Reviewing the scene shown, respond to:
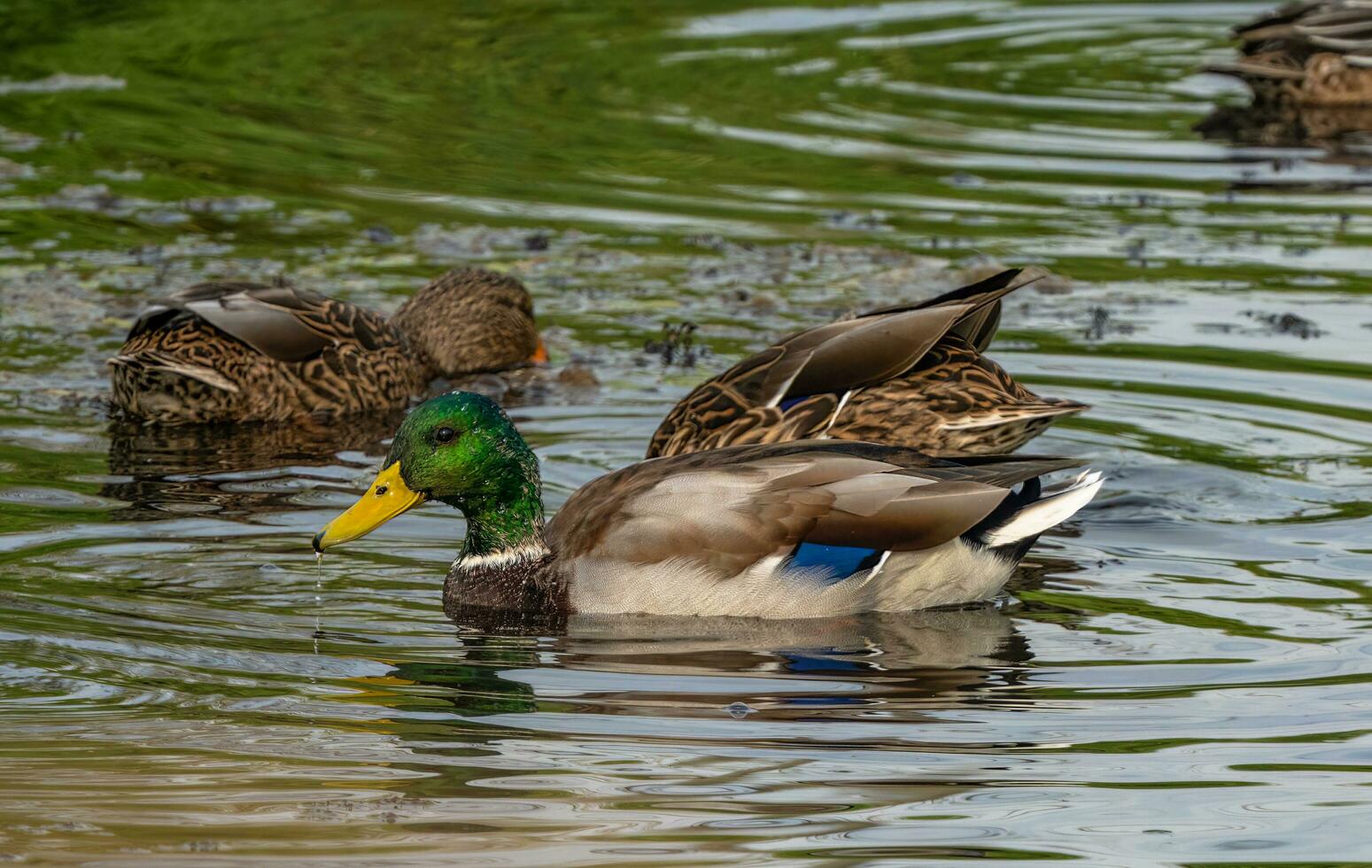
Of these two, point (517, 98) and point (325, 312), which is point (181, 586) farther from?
point (517, 98)

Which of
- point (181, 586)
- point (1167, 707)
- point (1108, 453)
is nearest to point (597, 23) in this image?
point (1108, 453)

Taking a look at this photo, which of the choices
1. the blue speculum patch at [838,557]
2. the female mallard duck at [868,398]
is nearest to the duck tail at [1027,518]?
the blue speculum patch at [838,557]

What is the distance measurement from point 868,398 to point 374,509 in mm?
2086

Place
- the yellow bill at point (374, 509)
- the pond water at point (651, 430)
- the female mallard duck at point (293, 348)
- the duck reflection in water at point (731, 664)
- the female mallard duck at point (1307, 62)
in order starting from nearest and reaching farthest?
1. the pond water at point (651, 430)
2. the duck reflection in water at point (731, 664)
3. the yellow bill at point (374, 509)
4. the female mallard duck at point (293, 348)
5. the female mallard duck at point (1307, 62)

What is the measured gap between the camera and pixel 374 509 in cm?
761

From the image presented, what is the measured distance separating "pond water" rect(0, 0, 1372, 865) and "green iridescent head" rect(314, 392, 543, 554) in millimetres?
315

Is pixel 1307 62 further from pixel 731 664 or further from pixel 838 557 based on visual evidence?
pixel 731 664

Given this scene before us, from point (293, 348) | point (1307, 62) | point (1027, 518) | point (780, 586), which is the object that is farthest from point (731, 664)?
point (1307, 62)

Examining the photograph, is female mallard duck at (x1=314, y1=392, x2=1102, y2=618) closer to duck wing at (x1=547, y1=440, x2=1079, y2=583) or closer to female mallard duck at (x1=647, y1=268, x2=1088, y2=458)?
duck wing at (x1=547, y1=440, x2=1079, y2=583)

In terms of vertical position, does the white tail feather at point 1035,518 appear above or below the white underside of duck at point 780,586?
above

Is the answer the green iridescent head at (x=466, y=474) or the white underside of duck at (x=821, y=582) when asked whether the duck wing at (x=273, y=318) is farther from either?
the white underside of duck at (x=821, y=582)

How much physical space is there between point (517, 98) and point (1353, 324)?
23.0 feet

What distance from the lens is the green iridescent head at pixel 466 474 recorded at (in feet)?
25.2

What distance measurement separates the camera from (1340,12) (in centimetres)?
1686
